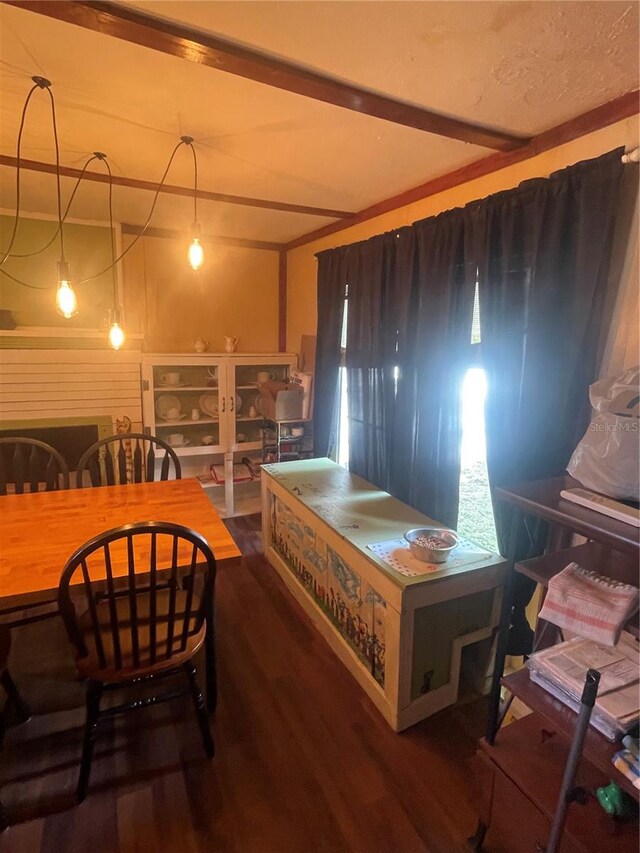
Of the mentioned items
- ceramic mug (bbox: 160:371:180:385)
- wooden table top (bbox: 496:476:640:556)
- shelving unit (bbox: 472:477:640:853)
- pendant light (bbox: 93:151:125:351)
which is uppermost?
pendant light (bbox: 93:151:125:351)

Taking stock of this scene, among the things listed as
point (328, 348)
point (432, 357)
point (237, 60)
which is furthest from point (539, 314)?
point (328, 348)

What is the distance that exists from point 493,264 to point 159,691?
7.33ft

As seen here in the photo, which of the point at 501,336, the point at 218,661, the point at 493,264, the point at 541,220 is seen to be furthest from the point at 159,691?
the point at 541,220

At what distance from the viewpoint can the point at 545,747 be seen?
1.26m

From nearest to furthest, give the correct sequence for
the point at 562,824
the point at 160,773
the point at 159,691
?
the point at 562,824
the point at 160,773
the point at 159,691

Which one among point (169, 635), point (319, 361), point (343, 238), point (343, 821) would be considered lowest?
point (343, 821)

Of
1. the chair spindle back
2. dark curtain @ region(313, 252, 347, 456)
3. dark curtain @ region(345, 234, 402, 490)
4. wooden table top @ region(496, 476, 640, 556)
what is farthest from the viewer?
dark curtain @ region(313, 252, 347, 456)

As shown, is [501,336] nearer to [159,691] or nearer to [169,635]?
[169,635]

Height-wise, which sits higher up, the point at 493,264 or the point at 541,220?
the point at 541,220

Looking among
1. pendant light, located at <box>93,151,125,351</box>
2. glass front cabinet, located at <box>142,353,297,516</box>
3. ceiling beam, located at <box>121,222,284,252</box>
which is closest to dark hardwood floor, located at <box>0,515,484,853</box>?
pendant light, located at <box>93,151,125,351</box>

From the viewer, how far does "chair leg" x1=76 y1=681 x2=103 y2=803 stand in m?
1.39

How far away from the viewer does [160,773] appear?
151 centimetres

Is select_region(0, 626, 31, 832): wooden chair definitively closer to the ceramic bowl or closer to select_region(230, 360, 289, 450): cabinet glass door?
the ceramic bowl

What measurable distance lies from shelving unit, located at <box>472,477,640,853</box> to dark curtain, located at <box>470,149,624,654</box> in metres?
0.31
